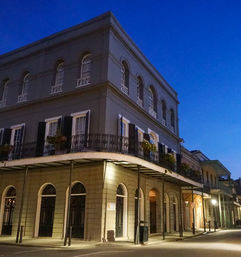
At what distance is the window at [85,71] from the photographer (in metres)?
15.0

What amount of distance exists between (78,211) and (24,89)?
8318 millimetres

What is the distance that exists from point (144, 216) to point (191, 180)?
190 inches

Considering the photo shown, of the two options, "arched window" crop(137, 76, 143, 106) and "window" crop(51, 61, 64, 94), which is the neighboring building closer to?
"arched window" crop(137, 76, 143, 106)

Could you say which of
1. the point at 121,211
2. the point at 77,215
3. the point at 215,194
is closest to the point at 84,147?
the point at 77,215

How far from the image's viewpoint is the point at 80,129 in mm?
14227

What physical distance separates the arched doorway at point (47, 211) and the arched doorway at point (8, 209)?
1.86 meters

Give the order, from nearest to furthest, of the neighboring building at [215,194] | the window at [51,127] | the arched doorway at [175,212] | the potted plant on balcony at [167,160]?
1. the window at [51,127]
2. the potted plant on balcony at [167,160]
3. the arched doorway at [175,212]
4. the neighboring building at [215,194]

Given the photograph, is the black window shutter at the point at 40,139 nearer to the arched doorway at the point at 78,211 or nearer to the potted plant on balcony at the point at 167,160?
the arched doorway at the point at 78,211

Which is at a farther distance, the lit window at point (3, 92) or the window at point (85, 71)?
the lit window at point (3, 92)

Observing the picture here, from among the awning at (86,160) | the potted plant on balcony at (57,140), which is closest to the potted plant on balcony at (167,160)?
the awning at (86,160)

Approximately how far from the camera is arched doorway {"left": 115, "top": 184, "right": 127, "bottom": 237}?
13.5m

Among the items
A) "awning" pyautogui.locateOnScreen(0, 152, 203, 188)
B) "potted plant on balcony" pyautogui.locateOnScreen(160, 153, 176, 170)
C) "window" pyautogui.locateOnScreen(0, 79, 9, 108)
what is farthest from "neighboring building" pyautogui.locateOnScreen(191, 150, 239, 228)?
"window" pyautogui.locateOnScreen(0, 79, 9, 108)

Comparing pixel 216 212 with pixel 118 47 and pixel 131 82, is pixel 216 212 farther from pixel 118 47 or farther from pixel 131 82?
pixel 118 47

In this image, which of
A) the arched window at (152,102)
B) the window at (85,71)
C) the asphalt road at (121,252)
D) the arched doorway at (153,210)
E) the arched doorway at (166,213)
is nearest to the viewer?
the asphalt road at (121,252)
